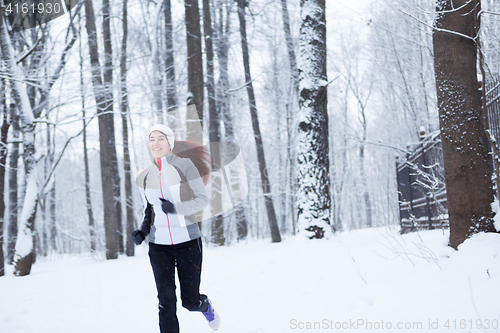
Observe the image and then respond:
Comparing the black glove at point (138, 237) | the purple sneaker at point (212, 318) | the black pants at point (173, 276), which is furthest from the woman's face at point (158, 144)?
the purple sneaker at point (212, 318)

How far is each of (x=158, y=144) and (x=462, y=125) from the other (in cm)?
287

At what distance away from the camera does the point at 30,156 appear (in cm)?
730

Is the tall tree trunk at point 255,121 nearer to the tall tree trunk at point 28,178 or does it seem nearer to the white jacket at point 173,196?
the tall tree trunk at point 28,178

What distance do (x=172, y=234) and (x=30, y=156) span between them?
5.58 metres

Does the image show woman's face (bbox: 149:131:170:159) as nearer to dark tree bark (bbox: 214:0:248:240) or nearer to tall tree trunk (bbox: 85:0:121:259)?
tall tree trunk (bbox: 85:0:121:259)

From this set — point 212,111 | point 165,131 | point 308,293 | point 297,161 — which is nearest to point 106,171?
point 212,111

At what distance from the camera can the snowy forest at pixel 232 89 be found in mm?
6492

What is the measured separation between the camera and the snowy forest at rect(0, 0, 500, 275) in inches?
256

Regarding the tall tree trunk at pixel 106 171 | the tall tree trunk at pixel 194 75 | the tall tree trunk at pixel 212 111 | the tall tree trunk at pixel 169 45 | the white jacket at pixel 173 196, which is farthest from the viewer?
the tall tree trunk at pixel 169 45

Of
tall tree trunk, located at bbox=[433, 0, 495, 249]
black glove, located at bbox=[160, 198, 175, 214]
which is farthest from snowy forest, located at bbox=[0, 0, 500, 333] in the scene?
black glove, located at bbox=[160, 198, 175, 214]

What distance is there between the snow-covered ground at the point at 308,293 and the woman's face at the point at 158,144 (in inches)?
71.9

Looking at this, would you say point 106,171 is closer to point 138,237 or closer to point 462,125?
point 138,237

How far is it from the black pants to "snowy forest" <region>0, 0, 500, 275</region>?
1.01 metres

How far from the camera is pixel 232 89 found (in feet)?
37.4
